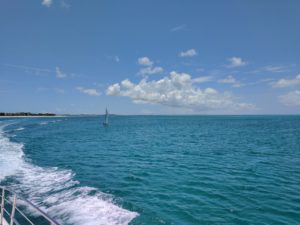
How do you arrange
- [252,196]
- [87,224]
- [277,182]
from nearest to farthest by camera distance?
[87,224] < [252,196] < [277,182]

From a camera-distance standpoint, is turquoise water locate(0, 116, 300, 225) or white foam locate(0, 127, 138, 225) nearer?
white foam locate(0, 127, 138, 225)

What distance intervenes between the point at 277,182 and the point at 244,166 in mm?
4376

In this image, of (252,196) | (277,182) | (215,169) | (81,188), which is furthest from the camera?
(215,169)

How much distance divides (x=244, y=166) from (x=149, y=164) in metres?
9.14

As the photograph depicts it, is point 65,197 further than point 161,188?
No

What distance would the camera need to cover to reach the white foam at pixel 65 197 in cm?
962

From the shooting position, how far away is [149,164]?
20500 millimetres

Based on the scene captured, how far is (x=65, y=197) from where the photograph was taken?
12.0m

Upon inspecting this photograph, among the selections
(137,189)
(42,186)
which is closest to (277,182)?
(137,189)

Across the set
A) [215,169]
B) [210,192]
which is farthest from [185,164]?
[210,192]

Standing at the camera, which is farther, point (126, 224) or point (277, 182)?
point (277, 182)

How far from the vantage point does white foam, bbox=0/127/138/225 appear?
962cm

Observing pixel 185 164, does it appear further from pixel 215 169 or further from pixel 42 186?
pixel 42 186

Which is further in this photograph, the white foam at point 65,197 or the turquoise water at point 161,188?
the turquoise water at point 161,188
